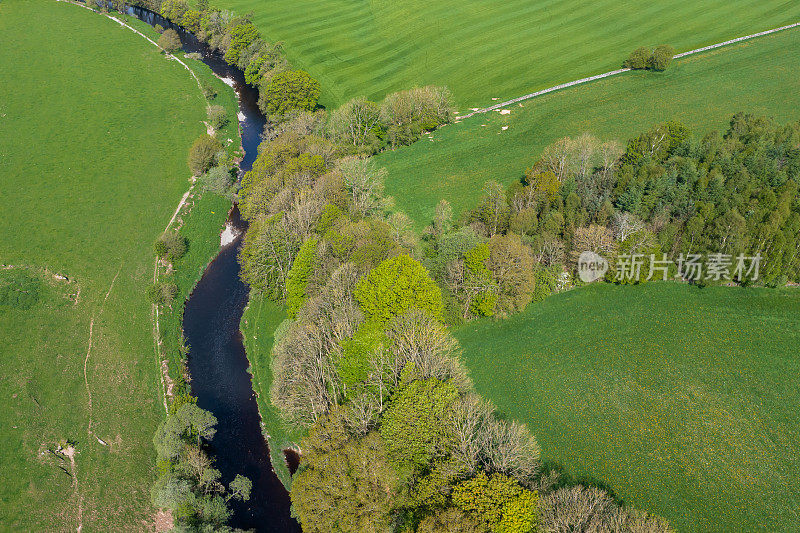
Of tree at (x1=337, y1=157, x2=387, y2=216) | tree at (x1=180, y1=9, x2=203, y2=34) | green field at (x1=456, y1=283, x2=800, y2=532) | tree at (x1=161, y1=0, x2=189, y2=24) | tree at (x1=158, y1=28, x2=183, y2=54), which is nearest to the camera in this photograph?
green field at (x1=456, y1=283, x2=800, y2=532)

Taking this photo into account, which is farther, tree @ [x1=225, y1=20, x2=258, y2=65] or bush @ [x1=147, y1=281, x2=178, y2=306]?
tree @ [x1=225, y1=20, x2=258, y2=65]

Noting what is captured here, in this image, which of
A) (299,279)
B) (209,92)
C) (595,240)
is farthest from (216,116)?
(595,240)

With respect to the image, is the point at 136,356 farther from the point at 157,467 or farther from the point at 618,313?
the point at 618,313

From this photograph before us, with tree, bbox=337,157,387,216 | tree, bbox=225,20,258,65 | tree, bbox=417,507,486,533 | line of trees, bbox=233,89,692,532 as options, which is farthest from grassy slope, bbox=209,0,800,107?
tree, bbox=417,507,486,533

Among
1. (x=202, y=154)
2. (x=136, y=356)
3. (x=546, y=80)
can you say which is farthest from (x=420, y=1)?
(x=136, y=356)

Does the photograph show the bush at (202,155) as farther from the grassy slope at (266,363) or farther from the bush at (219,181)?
the grassy slope at (266,363)

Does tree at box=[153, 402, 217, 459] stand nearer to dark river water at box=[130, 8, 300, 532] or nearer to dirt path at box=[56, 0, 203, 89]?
dark river water at box=[130, 8, 300, 532]

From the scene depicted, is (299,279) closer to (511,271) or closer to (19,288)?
(511,271)

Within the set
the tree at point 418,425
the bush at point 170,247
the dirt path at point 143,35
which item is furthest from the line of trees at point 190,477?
the dirt path at point 143,35
